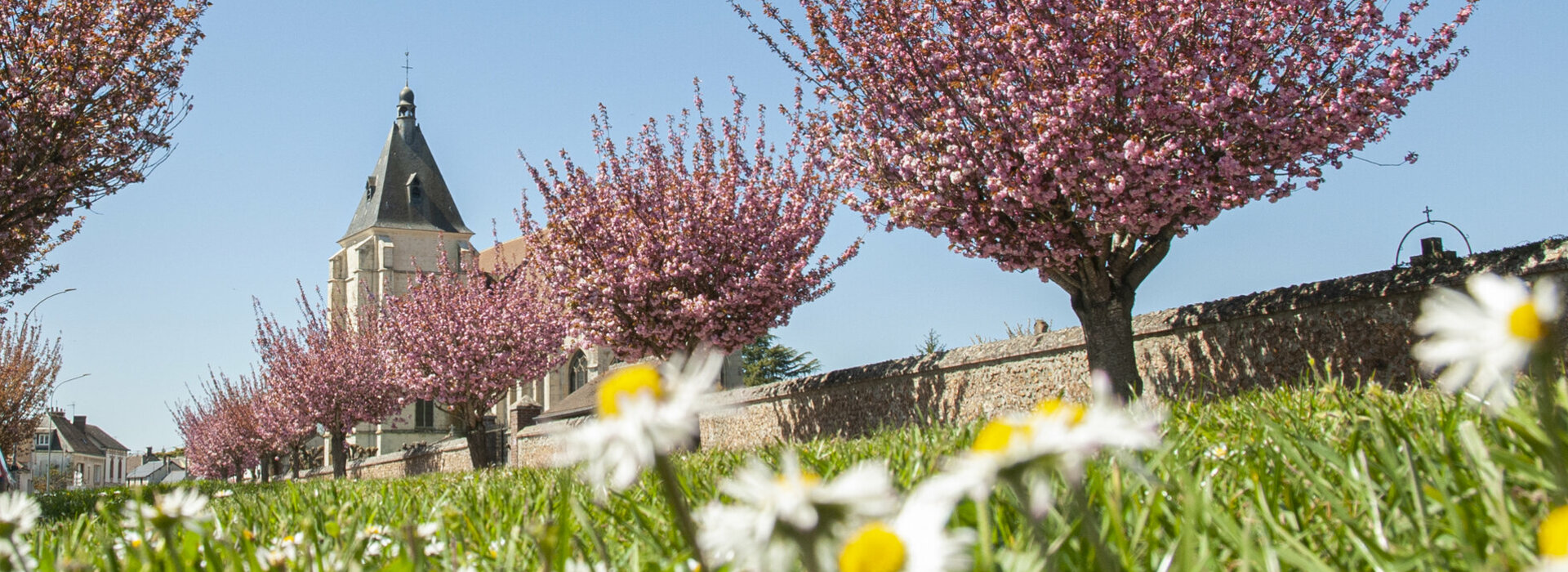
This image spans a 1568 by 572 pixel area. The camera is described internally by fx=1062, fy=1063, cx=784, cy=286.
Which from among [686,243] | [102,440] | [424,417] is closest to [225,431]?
[424,417]

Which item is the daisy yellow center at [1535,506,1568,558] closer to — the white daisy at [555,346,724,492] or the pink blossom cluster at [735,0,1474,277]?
the white daisy at [555,346,724,492]

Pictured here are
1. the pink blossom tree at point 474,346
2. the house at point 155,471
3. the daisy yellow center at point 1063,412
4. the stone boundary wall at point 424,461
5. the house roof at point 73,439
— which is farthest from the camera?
Result: the house at point 155,471

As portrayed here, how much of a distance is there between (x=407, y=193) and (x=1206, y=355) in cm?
6733

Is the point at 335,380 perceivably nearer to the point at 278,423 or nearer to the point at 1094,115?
the point at 278,423

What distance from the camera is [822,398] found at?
49.8 ft

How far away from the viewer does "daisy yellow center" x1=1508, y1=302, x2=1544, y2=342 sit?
2.29 ft

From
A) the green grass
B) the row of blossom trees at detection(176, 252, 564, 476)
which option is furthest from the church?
the green grass

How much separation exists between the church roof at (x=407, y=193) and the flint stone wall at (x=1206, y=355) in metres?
60.0

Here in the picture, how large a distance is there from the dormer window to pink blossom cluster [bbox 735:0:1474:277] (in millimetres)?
64061

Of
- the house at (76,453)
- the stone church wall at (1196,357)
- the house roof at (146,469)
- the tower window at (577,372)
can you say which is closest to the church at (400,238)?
the tower window at (577,372)

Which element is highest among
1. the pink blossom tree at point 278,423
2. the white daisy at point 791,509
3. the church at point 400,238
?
the church at point 400,238

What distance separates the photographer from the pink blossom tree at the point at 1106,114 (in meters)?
9.49

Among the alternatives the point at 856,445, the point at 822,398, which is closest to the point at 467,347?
the point at 822,398

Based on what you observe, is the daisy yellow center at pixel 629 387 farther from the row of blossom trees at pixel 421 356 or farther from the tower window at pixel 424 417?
the tower window at pixel 424 417
